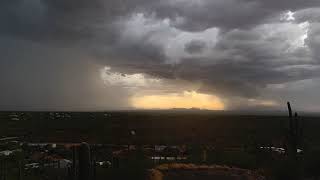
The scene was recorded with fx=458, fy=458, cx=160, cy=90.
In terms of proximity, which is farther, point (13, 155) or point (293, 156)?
point (13, 155)

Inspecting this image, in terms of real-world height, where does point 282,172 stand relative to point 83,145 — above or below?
below

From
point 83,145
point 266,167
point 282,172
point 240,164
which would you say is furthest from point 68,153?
point 83,145

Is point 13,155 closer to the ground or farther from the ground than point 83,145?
closer to the ground

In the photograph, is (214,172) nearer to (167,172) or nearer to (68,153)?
(167,172)

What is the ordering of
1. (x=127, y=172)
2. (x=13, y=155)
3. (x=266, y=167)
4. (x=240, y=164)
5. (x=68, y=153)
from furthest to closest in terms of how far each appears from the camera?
(x=68, y=153), (x=13, y=155), (x=240, y=164), (x=266, y=167), (x=127, y=172)

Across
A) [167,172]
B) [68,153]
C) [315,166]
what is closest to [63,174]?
[167,172]

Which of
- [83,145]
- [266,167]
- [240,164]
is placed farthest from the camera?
[240,164]

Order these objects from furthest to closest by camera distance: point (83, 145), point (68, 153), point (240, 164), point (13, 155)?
point (68, 153) → point (13, 155) → point (240, 164) → point (83, 145)

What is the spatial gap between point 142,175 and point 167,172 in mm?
3566

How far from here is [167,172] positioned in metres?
25.0

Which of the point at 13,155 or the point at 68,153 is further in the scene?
the point at 68,153

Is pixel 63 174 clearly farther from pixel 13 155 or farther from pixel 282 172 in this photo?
pixel 13 155

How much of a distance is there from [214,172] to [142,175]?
4.86 metres

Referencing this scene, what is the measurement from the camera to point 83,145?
1224 cm
